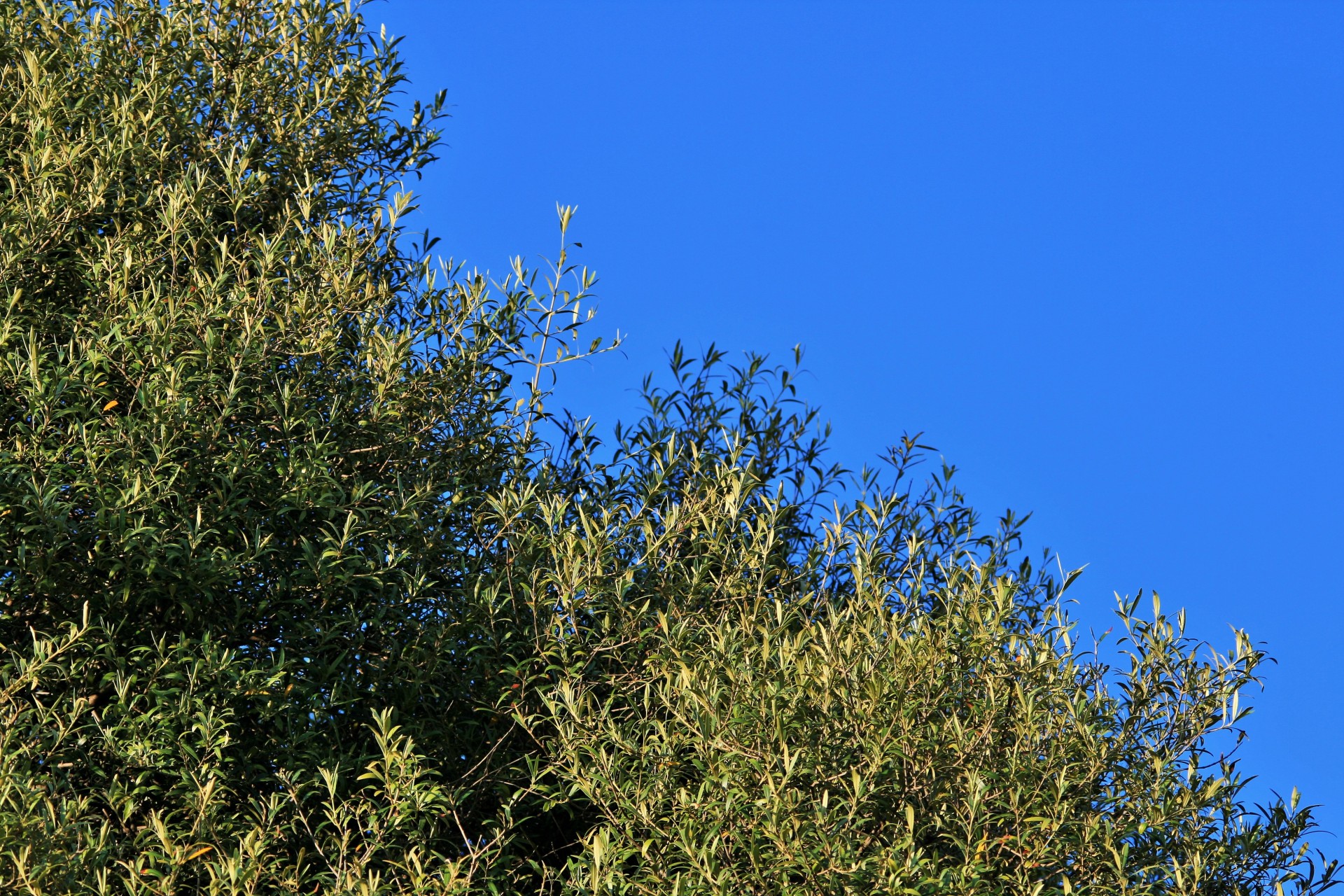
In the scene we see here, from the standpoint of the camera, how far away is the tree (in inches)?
259

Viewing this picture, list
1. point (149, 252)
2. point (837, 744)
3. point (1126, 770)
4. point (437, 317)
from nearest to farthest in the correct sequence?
point (837, 744), point (1126, 770), point (149, 252), point (437, 317)

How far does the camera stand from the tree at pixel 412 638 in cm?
659

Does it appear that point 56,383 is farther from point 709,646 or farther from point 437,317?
point 709,646

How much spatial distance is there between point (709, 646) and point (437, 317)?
3250 mm

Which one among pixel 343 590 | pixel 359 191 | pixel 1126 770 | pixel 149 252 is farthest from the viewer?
pixel 359 191

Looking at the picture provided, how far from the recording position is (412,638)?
7836 mm

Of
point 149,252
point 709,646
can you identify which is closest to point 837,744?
point 709,646

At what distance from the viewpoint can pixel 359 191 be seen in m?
10.0

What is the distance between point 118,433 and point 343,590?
1.63m

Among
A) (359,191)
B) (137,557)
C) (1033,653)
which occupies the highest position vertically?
(359,191)

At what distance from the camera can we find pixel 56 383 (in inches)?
284

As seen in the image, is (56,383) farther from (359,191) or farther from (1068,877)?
(1068,877)

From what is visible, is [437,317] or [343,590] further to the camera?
[437,317]

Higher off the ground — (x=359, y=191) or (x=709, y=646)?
(x=359, y=191)
